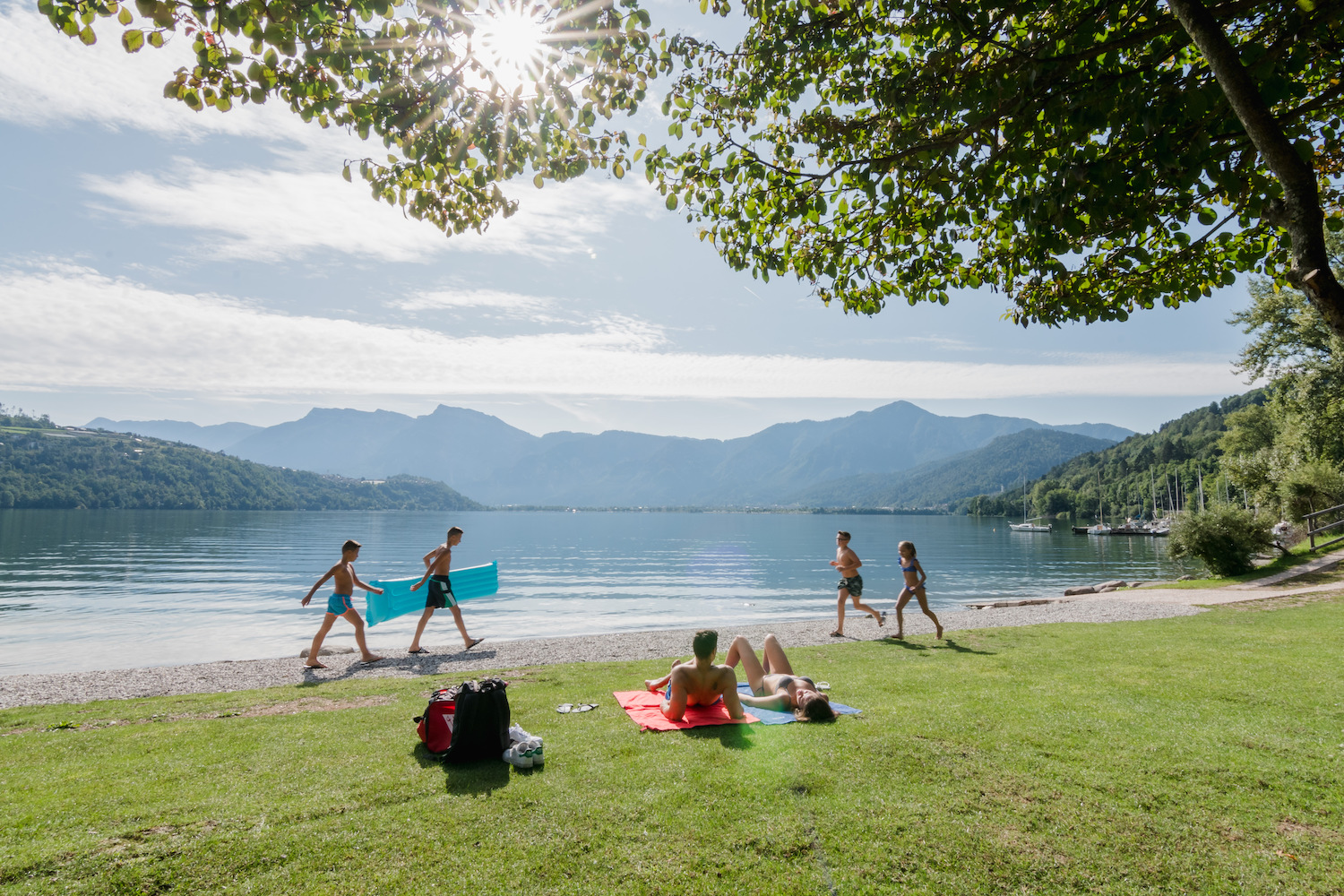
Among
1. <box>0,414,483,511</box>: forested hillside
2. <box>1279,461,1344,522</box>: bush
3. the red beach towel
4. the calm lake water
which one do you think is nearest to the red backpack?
the red beach towel

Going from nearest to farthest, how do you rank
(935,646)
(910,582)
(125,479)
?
(935,646), (910,582), (125,479)

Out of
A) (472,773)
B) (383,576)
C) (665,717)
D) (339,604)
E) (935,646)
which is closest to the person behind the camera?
(472,773)

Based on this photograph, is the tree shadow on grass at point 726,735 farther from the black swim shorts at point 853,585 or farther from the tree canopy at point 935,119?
the black swim shorts at point 853,585

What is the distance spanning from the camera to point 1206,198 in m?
6.50

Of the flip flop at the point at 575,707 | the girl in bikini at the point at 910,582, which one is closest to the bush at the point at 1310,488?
the girl in bikini at the point at 910,582

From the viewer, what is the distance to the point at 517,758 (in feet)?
18.7

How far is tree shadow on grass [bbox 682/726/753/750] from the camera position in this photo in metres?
6.37

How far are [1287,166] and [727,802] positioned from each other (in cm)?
553

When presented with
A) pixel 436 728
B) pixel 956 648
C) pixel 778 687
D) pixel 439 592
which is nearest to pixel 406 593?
pixel 439 592

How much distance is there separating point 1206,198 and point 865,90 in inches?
141

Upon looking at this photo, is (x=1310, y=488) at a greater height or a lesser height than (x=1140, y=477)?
lesser

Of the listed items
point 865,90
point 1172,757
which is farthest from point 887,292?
point 1172,757

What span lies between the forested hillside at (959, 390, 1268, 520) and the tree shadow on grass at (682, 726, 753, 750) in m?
141

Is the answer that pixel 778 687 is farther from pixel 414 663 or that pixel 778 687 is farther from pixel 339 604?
pixel 339 604
